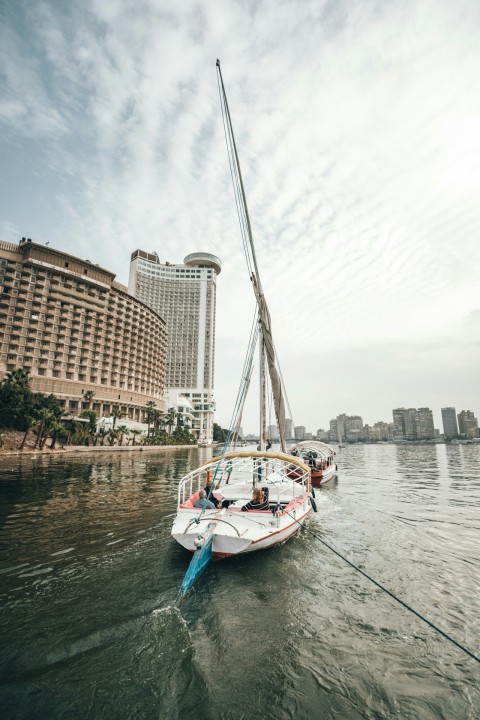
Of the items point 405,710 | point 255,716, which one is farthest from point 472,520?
point 255,716

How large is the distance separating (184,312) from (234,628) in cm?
19054

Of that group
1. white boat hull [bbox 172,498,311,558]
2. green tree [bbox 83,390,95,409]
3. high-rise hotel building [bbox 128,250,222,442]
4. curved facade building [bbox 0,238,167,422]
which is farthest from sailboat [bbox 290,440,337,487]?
high-rise hotel building [bbox 128,250,222,442]

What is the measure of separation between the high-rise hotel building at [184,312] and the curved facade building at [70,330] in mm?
62083

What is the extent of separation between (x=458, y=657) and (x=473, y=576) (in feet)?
18.1

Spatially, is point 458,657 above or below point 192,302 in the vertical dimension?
below

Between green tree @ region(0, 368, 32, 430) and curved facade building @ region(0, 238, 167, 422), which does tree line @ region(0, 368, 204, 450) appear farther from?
curved facade building @ region(0, 238, 167, 422)

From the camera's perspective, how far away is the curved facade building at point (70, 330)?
298ft

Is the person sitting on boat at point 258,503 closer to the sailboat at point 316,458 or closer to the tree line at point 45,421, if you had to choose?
the sailboat at point 316,458

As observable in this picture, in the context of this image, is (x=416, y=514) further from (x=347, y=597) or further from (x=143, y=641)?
(x=143, y=641)

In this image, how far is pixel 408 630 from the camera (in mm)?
8250

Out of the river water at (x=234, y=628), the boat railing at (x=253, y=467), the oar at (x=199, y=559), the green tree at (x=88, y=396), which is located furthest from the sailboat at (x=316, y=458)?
the green tree at (x=88, y=396)

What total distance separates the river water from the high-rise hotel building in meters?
166

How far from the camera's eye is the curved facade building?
90.9 metres

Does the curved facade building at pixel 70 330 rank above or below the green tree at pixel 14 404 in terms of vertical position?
above
